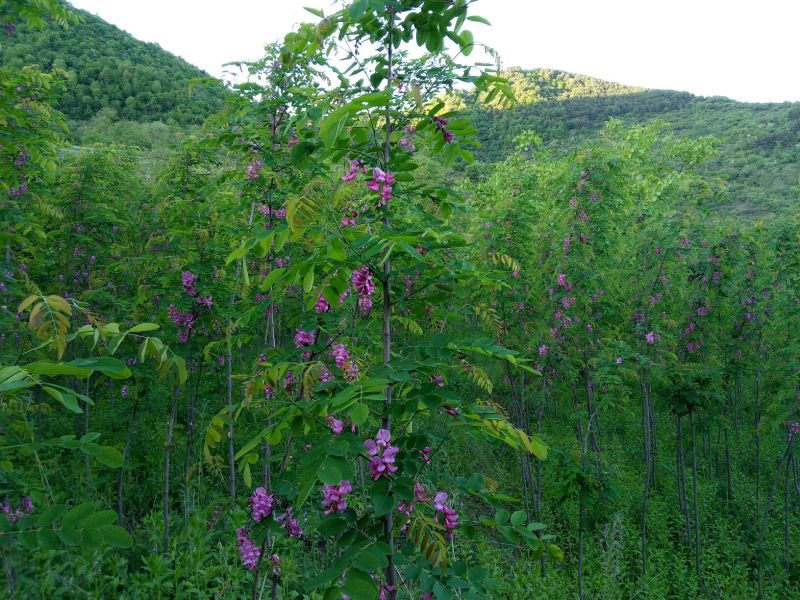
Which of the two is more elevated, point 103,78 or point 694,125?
point 694,125

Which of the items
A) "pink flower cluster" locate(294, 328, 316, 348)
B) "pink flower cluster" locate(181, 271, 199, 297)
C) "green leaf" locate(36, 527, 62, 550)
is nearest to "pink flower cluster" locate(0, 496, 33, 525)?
"pink flower cluster" locate(181, 271, 199, 297)

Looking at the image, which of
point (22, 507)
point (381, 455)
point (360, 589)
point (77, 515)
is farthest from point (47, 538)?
point (22, 507)

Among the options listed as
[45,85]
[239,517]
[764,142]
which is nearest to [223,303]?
[239,517]

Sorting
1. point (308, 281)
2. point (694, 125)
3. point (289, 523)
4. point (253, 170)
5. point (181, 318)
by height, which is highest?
point (694, 125)

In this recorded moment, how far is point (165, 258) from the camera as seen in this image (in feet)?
12.6

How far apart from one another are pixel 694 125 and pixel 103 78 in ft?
159

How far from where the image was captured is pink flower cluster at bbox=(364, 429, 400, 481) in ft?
4.36

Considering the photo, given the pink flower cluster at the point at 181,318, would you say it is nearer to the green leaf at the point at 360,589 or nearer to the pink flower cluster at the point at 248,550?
the pink flower cluster at the point at 248,550

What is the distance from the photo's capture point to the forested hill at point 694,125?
2802 centimetres

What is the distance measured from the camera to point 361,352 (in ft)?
6.91

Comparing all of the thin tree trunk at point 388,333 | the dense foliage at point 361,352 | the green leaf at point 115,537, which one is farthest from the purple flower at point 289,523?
the green leaf at point 115,537

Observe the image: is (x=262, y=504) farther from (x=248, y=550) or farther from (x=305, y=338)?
(x=305, y=338)

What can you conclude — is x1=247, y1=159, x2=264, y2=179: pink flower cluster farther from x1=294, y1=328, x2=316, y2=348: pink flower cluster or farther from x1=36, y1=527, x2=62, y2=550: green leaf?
x1=36, y1=527, x2=62, y2=550: green leaf

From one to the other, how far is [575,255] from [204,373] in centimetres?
452
